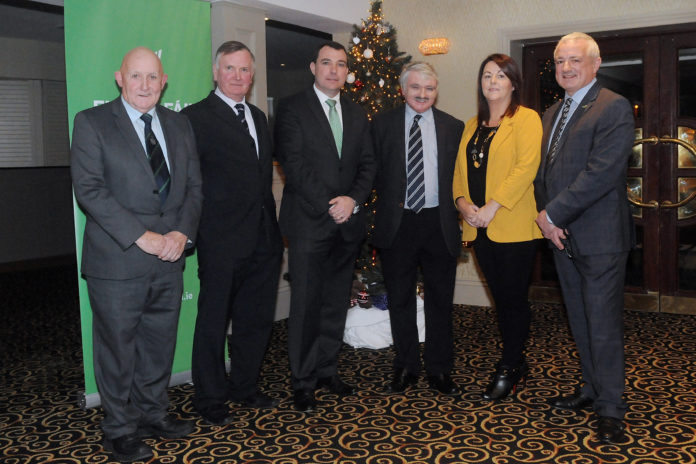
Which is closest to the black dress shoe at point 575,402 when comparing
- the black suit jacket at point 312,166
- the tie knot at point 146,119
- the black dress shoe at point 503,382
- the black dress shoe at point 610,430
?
the black dress shoe at point 503,382

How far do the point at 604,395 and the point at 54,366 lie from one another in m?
3.53

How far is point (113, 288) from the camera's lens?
2973 millimetres

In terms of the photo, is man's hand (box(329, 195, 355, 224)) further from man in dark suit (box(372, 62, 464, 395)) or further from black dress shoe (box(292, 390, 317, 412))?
black dress shoe (box(292, 390, 317, 412))

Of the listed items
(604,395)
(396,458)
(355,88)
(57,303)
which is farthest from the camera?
(57,303)

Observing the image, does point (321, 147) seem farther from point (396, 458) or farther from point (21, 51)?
point (21, 51)

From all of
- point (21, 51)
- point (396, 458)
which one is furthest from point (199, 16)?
point (21, 51)

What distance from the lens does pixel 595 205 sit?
313 cm

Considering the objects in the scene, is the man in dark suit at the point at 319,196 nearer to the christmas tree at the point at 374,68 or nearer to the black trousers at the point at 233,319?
the black trousers at the point at 233,319

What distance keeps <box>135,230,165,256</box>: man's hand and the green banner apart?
767mm

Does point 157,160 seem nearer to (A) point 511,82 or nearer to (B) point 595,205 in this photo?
(A) point 511,82

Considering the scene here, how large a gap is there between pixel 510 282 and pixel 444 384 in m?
0.72

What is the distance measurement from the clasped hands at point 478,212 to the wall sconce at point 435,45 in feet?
9.18

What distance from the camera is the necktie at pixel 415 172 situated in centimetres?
365

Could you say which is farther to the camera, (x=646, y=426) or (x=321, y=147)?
(x=321, y=147)
